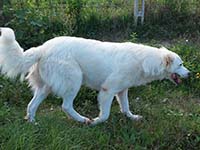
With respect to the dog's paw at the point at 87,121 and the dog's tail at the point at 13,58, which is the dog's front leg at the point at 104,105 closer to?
the dog's paw at the point at 87,121

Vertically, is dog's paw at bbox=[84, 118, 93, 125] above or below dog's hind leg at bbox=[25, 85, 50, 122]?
below

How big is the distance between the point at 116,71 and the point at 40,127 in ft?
3.48

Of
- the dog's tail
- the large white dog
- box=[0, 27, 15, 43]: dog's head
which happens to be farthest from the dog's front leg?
box=[0, 27, 15, 43]: dog's head

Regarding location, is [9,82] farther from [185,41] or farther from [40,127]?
[185,41]

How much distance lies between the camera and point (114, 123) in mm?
5293

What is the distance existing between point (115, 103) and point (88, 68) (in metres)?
0.95

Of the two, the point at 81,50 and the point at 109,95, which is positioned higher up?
the point at 81,50

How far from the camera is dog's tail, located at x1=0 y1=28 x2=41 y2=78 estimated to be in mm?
4855

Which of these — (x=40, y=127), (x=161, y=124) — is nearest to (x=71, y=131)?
(x=40, y=127)

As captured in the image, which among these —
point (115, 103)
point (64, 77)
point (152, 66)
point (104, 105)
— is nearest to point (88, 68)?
point (64, 77)

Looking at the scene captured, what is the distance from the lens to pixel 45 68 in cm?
516

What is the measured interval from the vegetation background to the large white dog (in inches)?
11.1

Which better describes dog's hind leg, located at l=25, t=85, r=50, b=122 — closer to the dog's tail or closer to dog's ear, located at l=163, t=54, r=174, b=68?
the dog's tail

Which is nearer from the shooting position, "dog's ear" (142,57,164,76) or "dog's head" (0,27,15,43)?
"dog's head" (0,27,15,43)
